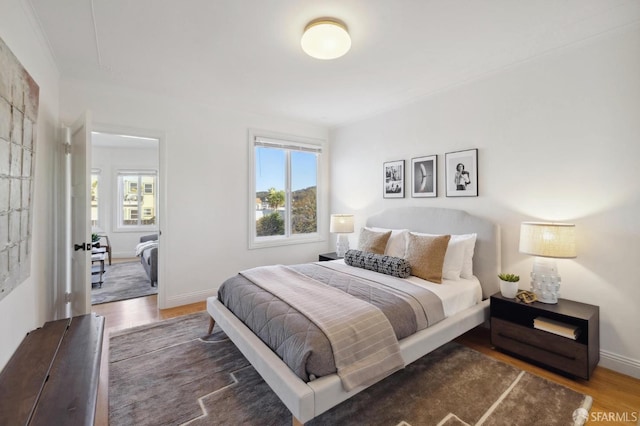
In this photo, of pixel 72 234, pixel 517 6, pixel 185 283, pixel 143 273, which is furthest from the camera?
pixel 143 273

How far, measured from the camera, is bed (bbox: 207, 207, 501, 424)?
4.99 ft

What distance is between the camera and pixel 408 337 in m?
2.03

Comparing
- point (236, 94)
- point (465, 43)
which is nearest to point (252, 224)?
point (236, 94)

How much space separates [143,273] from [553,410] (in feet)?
19.5

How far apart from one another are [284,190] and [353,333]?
3.26 meters

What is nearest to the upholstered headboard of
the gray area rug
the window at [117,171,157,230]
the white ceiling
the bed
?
the bed

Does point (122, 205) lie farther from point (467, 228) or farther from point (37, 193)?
point (467, 228)

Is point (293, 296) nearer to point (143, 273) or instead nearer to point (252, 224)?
point (252, 224)

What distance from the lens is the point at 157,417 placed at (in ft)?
5.68

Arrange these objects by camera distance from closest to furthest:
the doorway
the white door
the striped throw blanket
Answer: the striped throw blanket < the white door < the doorway

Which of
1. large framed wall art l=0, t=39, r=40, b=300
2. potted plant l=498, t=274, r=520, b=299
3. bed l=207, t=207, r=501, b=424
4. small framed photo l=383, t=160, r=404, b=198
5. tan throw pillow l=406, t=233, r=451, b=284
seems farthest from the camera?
small framed photo l=383, t=160, r=404, b=198

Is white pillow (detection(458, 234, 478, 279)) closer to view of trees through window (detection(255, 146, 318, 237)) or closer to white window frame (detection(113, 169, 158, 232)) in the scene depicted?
view of trees through window (detection(255, 146, 318, 237))

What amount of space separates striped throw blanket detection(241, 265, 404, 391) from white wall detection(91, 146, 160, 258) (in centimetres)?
638

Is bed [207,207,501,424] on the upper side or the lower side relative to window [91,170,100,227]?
lower
